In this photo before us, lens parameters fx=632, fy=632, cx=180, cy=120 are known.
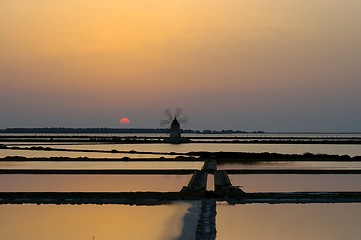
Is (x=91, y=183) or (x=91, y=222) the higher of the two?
(x=91, y=183)

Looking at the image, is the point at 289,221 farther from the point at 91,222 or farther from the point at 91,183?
the point at 91,183

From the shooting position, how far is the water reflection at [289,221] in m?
10.1

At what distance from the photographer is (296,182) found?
19.2 m

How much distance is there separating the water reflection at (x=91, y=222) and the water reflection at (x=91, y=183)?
3.37 m

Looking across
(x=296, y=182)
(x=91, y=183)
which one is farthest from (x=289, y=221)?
(x=91, y=183)

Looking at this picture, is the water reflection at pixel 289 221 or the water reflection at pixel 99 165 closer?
the water reflection at pixel 289 221

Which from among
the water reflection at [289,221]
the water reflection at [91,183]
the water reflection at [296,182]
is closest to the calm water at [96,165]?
the water reflection at [91,183]

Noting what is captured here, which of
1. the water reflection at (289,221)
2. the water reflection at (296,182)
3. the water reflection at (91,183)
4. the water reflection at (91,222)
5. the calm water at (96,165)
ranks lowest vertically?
the water reflection at (91,222)

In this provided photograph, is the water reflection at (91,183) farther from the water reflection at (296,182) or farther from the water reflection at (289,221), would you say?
the water reflection at (289,221)

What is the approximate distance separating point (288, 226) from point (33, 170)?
1413 cm

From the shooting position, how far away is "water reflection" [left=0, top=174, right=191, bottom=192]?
667 inches

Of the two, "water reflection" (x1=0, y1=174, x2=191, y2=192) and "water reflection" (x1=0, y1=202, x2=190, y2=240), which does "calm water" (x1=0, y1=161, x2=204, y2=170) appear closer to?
"water reflection" (x1=0, y1=174, x2=191, y2=192)

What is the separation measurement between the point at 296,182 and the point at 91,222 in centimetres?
945

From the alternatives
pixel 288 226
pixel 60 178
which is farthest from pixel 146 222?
pixel 60 178
